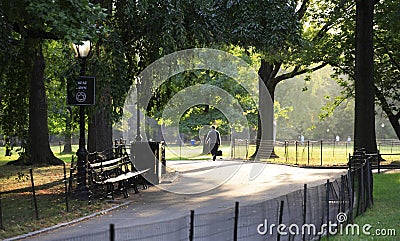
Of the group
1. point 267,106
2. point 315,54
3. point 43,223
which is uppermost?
point 315,54

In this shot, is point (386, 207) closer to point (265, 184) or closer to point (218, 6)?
point (265, 184)

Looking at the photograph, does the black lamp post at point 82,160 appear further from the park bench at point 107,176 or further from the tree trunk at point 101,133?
the tree trunk at point 101,133

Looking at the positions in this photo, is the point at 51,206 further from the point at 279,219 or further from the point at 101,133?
the point at 279,219

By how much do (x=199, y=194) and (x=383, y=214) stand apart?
6.05 m

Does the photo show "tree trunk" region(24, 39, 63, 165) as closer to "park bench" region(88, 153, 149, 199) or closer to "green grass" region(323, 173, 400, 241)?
"park bench" region(88, 153, 149, 199)

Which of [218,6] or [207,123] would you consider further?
[207,123]

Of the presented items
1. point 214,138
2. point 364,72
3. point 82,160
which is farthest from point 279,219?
point 214,138

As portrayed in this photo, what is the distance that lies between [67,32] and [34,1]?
1054mm

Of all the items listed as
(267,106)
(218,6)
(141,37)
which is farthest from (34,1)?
(267,106)

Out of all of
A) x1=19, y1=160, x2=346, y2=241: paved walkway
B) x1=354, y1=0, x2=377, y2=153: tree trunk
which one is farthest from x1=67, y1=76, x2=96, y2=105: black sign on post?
x1=354, y1=0, x2=377, y2=153: tree trunk

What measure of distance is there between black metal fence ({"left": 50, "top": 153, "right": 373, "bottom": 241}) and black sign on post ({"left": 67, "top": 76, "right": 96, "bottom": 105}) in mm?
6858

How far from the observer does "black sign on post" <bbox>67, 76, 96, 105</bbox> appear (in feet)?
54.3

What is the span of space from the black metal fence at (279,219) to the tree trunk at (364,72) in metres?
11.7

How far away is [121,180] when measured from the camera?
56.4ft
